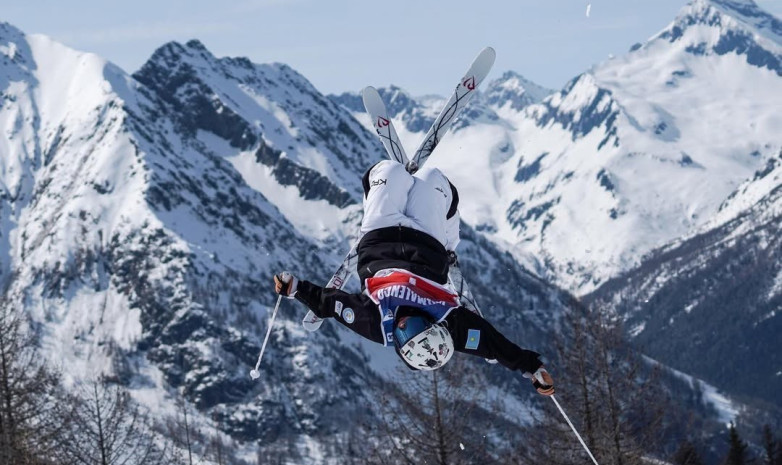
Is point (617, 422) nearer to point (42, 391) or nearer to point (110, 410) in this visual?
point (110, 410)

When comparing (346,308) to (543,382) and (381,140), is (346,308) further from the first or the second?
(381,140)

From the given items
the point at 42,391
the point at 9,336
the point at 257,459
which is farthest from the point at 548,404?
the point at 257,459

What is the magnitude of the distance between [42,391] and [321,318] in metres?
18.1

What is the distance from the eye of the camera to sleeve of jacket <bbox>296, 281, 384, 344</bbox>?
1112cm

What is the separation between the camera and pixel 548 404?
2247 centimetres

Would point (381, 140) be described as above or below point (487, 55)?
below

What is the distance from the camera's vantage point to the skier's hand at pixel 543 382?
35.1 feet

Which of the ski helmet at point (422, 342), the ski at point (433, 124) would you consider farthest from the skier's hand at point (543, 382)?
Answer: the ski at point (433, 124)

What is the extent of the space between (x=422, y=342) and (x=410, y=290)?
0.73m

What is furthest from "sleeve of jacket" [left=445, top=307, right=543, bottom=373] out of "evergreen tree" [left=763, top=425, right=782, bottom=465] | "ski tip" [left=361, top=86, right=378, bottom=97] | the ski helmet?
"evergreen tree" [left=763, top=425, right=782, bottom=465]

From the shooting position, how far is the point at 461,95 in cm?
1378

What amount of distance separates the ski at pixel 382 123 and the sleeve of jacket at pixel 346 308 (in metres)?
2.32

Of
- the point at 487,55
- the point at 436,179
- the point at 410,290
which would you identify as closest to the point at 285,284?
the point at 410,290

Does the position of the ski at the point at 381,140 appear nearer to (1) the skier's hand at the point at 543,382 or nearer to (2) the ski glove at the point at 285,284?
(2) the ski glove at the point at 285,284
